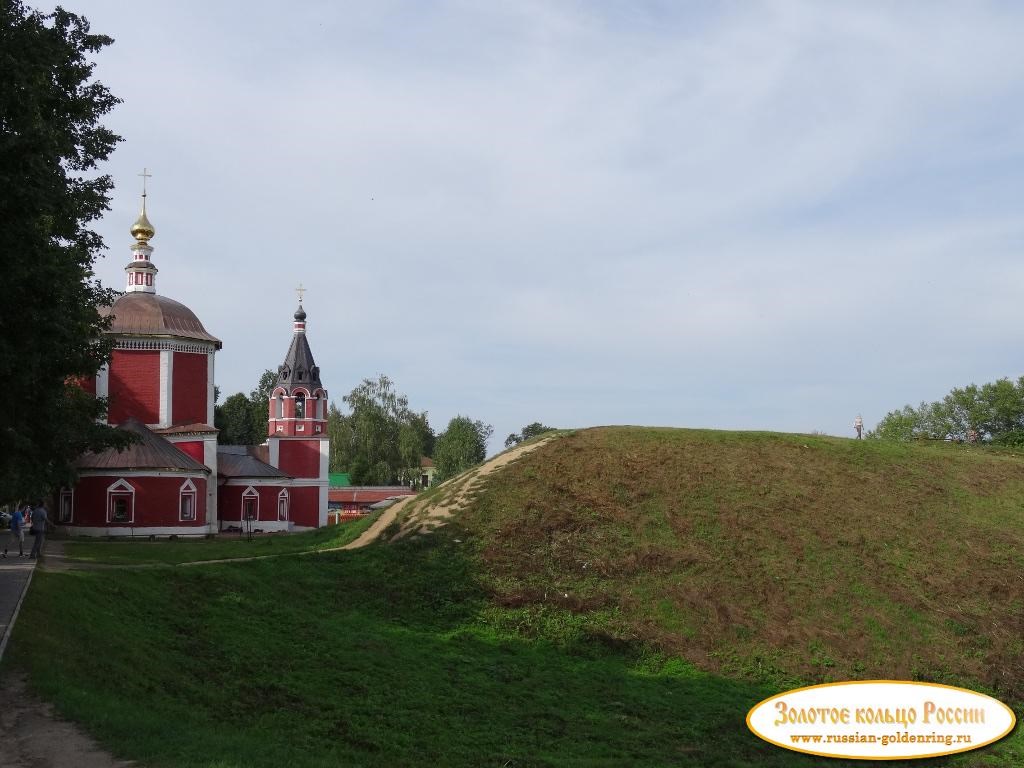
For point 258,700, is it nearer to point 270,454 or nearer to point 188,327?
point 188,327

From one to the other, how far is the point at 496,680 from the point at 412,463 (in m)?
57.5

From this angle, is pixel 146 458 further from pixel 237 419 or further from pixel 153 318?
pixel 237 419

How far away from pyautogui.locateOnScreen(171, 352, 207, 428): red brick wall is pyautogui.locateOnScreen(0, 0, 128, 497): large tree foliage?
2306cm

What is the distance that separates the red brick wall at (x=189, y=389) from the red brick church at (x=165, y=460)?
40 mm

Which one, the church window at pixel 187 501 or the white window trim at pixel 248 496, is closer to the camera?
the church window at pixel 187 501

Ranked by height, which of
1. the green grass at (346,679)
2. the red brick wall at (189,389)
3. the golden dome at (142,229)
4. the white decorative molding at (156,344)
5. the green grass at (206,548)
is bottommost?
the green grass at (346,679)

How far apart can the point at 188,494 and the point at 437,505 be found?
1480 centimetres

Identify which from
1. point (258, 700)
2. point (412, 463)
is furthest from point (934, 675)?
point (412, 463)

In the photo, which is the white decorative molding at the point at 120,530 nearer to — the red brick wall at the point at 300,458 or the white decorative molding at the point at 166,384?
the white decorative molding at the point at 166,384

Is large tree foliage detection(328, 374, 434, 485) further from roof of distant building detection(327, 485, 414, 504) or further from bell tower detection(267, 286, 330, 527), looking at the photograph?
bell tower detection(267, 286, 330, 527)

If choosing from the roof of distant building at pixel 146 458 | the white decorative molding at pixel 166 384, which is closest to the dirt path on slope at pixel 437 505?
the roof of distant building at pixel 146 458

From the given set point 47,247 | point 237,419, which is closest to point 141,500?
point 47,247

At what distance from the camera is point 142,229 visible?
1575 inches

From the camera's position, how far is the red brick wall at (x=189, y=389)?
37.8 metres
